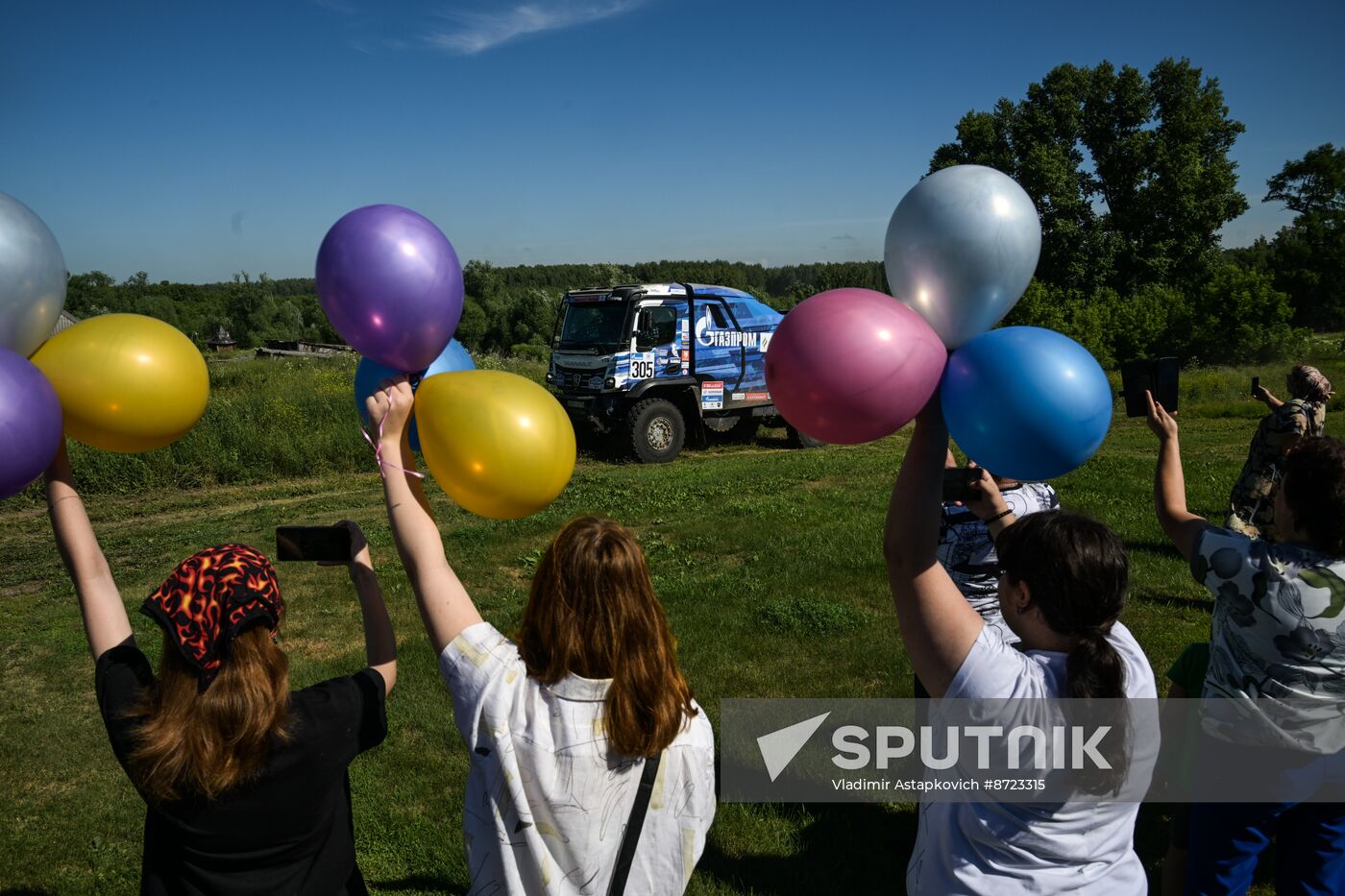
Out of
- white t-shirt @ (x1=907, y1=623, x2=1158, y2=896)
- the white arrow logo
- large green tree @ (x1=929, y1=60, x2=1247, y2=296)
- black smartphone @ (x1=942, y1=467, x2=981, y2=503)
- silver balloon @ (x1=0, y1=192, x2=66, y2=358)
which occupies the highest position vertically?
large green tree @ (x1=929, y1=60, x2=1247, y2=296)

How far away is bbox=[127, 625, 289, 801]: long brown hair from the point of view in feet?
4.89

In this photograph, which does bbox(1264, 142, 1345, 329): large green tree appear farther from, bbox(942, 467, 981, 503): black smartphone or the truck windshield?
bbox(942, 467, 981, 503): black smartphone

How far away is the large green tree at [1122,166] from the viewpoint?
3203cm

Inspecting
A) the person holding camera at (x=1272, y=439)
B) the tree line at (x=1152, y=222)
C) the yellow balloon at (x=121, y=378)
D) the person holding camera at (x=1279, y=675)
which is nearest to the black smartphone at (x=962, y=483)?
the person holding camera at (x=1279, y=675)

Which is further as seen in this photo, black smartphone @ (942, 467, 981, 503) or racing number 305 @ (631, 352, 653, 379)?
racing number 305 @ (631, 352, 653, 379)

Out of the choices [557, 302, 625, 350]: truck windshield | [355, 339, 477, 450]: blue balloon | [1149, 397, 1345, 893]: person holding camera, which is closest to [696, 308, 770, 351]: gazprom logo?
[557, 302, 625, 350]: truck windshield

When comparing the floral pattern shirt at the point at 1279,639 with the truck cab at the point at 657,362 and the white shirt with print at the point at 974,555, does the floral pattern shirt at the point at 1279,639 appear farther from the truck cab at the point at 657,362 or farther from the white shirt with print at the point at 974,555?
the truck cab at the point at 657,362

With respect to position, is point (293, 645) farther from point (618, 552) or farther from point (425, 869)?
point (618, 552)

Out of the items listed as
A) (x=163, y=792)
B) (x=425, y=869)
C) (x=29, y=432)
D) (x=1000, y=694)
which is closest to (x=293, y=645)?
(x=425, y=869)

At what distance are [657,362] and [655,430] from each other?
1.00m

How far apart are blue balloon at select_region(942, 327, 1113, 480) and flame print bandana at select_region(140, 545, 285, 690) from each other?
146 centimetres

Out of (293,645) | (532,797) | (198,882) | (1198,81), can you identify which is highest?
(1198,81)

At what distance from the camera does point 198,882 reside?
1621mm

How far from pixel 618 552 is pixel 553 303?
42.2 metres
